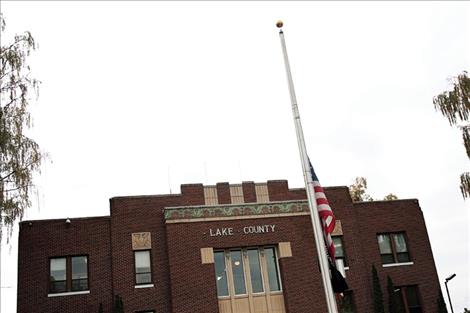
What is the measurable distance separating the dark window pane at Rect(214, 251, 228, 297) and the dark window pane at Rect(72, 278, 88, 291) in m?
6.55

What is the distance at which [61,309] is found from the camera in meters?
27.1

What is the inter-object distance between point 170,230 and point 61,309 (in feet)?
21.1

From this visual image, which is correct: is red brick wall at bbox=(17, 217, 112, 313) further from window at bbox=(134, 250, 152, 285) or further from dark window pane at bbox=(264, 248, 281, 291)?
dark window pane at bbox=(264, 248, 281, 291)

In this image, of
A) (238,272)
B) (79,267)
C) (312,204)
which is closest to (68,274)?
(79,267)

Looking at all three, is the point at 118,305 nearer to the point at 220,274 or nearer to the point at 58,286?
the point at 58,286

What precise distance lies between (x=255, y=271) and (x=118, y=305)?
23.2 ft

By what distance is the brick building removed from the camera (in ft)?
90.6

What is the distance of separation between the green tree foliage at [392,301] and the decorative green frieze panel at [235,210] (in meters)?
6.04

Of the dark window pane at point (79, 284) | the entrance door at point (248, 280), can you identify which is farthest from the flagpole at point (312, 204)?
the dark window pane at point (79, 284)

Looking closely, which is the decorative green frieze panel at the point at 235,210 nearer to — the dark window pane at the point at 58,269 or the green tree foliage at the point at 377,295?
the green tree foliage at the point at 377,295

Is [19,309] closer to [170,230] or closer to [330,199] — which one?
[170,230]

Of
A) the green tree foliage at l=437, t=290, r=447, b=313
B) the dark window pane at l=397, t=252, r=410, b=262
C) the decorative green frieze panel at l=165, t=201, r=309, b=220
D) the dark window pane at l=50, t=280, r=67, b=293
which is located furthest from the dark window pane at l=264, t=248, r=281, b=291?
the dark window pane at l=50, t=280, r=67, b=293

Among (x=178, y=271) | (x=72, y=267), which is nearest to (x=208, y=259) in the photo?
(x=178, y=271)

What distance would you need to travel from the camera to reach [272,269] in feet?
96.3
